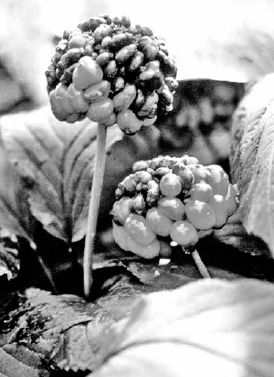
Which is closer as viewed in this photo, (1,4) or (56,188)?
(56,188)

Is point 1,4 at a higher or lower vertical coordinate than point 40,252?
higher

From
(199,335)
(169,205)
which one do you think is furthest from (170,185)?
(199,335)

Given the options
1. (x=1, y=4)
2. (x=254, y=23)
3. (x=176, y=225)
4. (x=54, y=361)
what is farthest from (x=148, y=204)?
(x=1, y=4)

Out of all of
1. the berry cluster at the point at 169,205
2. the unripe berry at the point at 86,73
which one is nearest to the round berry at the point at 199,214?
the berry cluster at the point at 169,205

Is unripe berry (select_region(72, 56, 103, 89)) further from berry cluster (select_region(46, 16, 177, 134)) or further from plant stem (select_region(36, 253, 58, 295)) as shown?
plant stem (select_region(36, 253, 58, 295))

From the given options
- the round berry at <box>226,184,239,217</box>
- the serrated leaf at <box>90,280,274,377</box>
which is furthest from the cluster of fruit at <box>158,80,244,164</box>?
the serrated leaf at <box>90,280,274,377</box>

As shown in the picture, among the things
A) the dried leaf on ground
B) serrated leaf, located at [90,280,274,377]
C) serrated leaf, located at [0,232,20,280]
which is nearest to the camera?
serrated leaf, located at [90,280,274,377]

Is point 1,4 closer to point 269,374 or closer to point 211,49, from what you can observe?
point 211,49

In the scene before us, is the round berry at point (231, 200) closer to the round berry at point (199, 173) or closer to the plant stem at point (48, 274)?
the round berry at point (199, 173)
